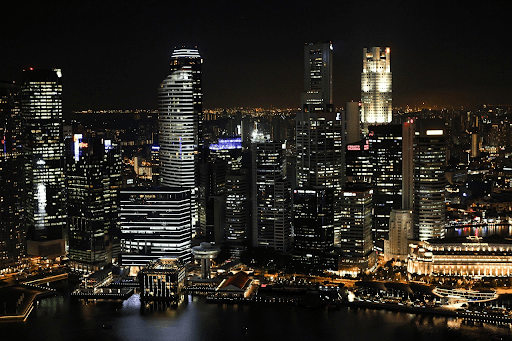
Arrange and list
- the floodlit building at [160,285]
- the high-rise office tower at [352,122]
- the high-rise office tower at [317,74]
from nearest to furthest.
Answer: the floodlit building at [160,285] < the high-rise office tower at [352,122] < the high-rise office tower at [317,74]

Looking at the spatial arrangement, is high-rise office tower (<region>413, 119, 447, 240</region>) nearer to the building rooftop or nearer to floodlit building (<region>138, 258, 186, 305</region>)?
the building rooftop

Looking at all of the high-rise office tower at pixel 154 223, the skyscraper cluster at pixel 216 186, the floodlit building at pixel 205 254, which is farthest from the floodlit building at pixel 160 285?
the high-rise office tower at pixel 154 223

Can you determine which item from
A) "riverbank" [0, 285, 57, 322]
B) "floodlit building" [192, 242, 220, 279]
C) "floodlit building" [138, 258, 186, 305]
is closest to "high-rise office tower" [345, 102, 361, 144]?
"floodlit building" [192, 242, 220, 279]

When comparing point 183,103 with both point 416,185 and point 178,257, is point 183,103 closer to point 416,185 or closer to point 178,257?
point 178,257

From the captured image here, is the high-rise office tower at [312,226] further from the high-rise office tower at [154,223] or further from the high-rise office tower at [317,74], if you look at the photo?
the high-rise office tower at [317,74]

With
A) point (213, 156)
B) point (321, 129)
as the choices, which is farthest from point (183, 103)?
point (321, 129)

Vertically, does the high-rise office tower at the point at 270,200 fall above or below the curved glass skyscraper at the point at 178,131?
below
